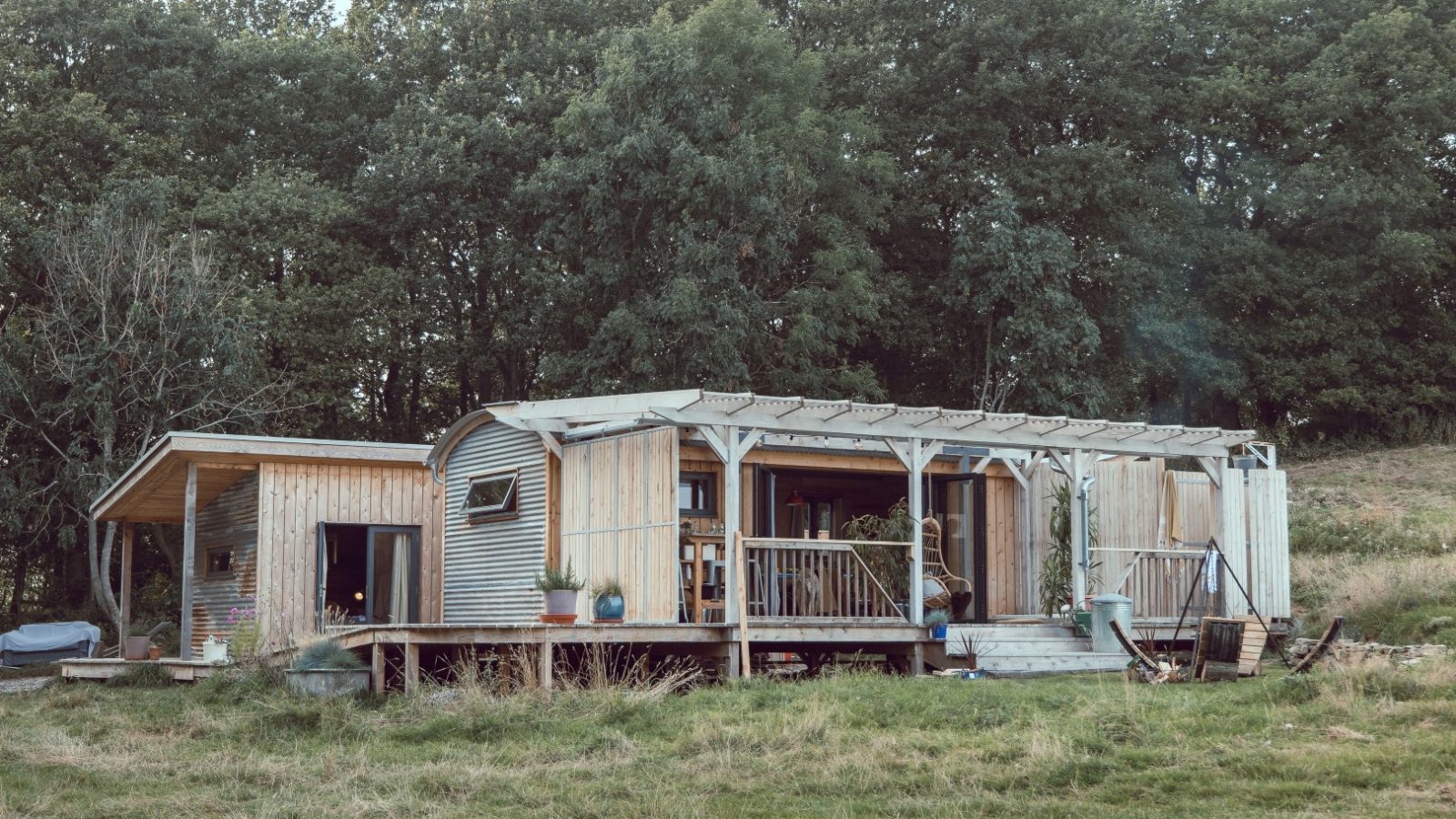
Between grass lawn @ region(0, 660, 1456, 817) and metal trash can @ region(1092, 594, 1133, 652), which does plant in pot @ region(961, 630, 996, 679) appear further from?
grass lawn @ region(0, 660, 1456, 817)

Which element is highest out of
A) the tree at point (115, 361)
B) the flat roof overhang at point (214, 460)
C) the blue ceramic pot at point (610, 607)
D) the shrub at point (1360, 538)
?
the tree at point (115, 361)

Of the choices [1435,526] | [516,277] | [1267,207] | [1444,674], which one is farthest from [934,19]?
[1444,674]

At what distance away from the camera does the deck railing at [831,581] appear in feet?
44.8

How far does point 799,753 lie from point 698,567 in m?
5.89

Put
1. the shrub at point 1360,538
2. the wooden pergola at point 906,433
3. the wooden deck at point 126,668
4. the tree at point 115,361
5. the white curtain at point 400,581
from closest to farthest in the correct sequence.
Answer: the wooden pergola at point 906,433 < the wooden deck at point 126,668 < the white curtain at point 400,581 < the shrub at point 1360,538 < the tree at point 115,361

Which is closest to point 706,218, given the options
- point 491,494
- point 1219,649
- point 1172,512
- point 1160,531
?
point 491,494

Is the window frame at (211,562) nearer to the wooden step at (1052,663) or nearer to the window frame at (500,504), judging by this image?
the window frame at (500,504)

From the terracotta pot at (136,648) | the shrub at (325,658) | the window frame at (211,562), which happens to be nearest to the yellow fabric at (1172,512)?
the shrub at (325,658)

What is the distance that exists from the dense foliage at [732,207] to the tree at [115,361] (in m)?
0.11

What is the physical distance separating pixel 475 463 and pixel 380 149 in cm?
1385

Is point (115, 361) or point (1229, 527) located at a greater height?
point (115, 361)

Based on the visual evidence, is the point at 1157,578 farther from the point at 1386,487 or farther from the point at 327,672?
the point at 1386,487

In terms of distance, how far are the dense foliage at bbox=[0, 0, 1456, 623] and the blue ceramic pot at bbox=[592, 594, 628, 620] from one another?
404 inches

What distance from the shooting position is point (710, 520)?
15750 mm
